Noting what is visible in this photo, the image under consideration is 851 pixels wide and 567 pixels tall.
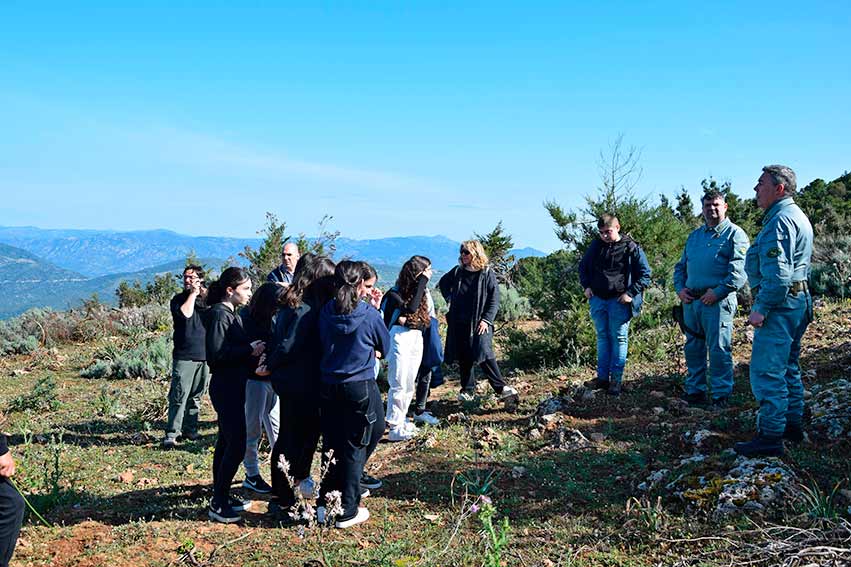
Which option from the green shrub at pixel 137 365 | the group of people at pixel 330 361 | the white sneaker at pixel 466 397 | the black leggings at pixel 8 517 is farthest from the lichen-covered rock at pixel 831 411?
the green shrub at pixel 137 365

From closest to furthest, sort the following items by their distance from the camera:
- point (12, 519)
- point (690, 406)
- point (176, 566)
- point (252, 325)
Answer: point (12, 519) < point (176, 566) < point (252, 325) < point (690, 406)

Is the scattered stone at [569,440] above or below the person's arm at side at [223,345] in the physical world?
below

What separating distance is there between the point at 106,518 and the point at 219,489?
3.27 ft

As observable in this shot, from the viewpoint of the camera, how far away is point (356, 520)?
4.31 m

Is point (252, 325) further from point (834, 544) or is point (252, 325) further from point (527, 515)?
point (834, 544)

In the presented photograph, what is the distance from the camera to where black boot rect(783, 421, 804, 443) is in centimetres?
496

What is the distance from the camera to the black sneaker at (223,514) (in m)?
4.38

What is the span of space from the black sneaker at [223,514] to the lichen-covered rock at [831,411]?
4.58 m

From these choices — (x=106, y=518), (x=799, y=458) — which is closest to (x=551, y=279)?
(x=799, y=458)

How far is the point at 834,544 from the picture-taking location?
11.1 ft

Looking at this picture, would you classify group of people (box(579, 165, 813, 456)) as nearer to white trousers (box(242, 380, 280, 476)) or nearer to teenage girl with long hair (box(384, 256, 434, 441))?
teenage girl with long hair (box(384, 256, 434, 441))

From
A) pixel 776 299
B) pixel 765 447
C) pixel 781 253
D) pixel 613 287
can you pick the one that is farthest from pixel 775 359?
pixel 613 287

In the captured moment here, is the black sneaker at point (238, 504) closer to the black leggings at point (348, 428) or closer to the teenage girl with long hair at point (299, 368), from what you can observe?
the teenage girl with long hair at point (299, 368)

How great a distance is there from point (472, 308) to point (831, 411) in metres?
3.52
